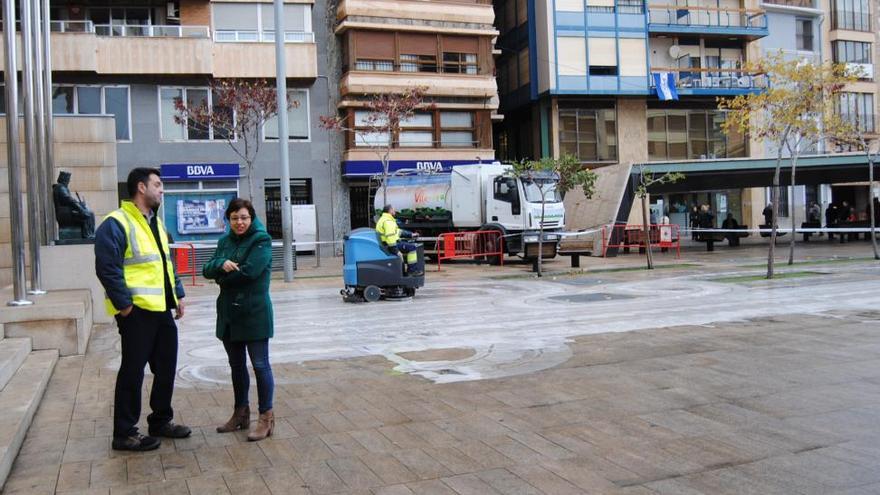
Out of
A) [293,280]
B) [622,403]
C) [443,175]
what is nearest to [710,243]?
[443,175]

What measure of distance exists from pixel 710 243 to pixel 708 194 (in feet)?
48.4

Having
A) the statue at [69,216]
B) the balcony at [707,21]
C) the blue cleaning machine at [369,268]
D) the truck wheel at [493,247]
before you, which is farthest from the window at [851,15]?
the statue at [69,216]

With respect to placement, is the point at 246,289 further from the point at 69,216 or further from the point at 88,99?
the point at 88,99

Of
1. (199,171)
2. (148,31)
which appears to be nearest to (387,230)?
(199,171)

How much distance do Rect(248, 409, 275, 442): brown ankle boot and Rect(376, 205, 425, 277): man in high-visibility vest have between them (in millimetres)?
8791

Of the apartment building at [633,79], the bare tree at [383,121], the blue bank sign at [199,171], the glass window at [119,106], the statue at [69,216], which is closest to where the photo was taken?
the statue at [69,216]

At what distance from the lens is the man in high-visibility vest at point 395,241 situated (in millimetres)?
14562

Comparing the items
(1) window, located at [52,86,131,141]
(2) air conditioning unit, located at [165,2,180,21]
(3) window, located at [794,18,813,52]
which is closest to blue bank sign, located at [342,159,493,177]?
(1) window, located at [52,86,131,141]

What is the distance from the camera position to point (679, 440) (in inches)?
221

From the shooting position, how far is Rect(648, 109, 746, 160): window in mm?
41531

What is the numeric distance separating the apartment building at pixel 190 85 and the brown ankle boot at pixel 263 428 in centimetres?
2394

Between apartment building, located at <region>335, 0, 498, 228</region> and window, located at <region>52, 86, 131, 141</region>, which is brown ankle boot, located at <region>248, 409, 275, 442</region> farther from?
apartment building, located at <region>335, 0, 498, 228</region>

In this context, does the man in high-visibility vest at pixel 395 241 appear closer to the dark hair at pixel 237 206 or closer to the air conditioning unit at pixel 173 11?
the dark hair at pixel 237 206

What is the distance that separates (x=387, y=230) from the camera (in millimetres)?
14547
